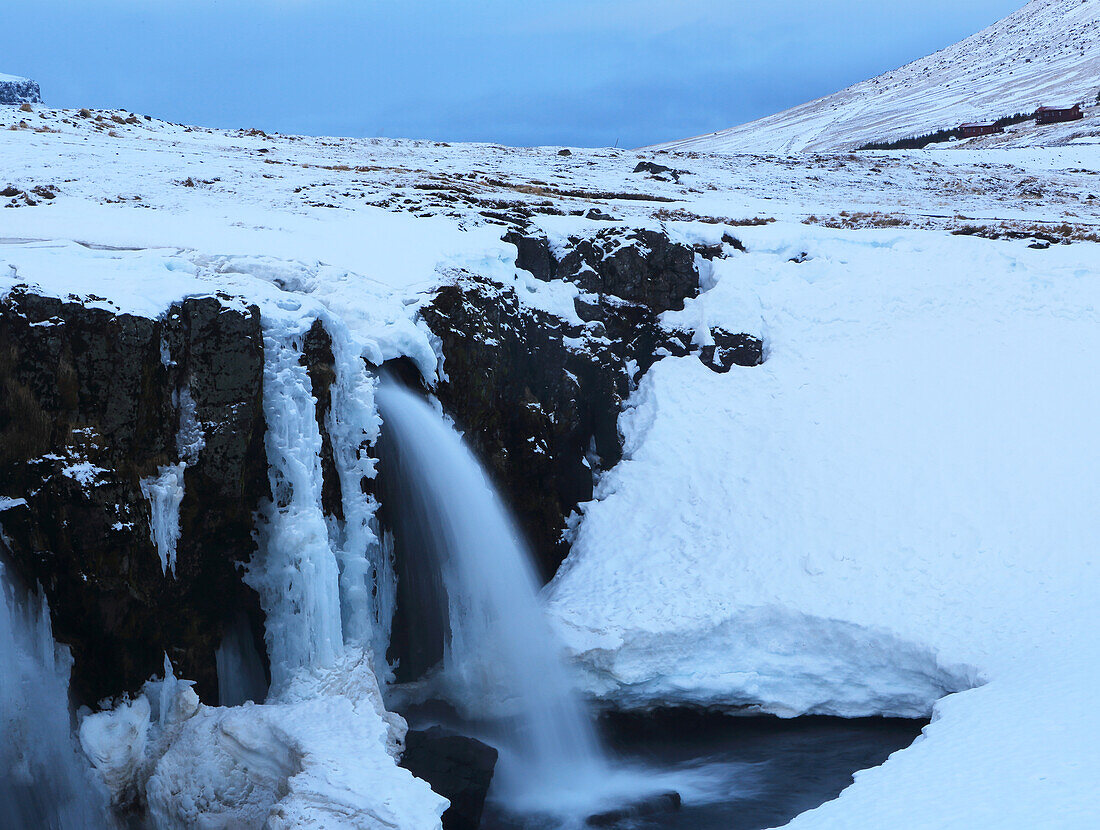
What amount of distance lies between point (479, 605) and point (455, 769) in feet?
8.95

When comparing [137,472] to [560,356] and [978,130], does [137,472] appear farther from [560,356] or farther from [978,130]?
[978,130]

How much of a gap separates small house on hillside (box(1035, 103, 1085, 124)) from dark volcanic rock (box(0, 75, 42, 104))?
242 feet

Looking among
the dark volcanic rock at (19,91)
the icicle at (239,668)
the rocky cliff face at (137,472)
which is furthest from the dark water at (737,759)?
the dark volcanic rock at (19,91)

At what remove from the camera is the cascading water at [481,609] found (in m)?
11.6

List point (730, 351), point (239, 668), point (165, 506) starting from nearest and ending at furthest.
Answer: point (165, 506), point (239, 668), point (730, 351)

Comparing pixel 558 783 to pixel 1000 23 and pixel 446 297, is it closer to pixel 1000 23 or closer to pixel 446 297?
pixel 446 297

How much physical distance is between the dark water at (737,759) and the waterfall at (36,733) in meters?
4.46

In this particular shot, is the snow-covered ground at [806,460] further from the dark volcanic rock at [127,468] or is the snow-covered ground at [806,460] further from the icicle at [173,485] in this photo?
the icicle at [173,485]

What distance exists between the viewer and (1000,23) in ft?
380

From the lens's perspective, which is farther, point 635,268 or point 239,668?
point 635,268

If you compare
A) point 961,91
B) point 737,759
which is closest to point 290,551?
point 737,759

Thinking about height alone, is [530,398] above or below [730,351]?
below

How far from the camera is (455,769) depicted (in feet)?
32.5

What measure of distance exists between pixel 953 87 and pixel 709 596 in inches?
3713
